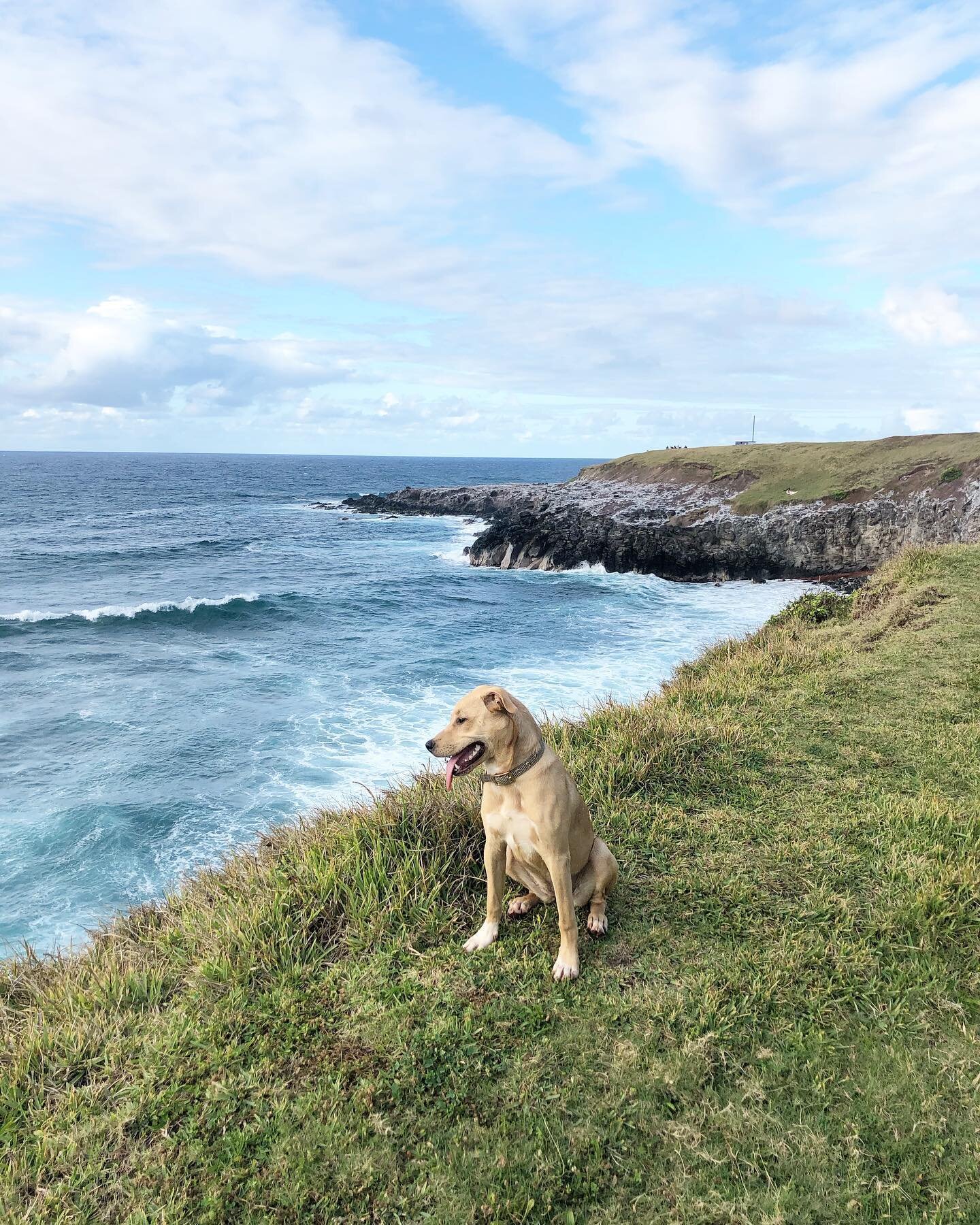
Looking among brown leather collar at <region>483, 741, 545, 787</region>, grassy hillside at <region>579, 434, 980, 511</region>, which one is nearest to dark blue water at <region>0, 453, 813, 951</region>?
brown leather collar at <region>483, 741, 545, 787</region>

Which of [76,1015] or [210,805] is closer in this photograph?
[76,1015]

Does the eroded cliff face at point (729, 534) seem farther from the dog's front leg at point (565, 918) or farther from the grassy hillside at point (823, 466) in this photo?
the dog's front leg at point (565, 918)

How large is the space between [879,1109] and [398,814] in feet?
11.3

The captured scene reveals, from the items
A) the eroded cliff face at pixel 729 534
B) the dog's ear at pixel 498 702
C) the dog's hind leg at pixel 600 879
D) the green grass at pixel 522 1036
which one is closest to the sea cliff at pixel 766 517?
the eroded cliff face at pixel 729 534

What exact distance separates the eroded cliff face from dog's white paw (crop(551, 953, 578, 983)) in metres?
33.6

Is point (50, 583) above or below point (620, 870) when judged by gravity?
below

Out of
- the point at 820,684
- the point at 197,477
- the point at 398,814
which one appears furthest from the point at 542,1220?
the point at 197,477

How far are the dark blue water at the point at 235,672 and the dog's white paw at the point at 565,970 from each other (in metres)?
4.42

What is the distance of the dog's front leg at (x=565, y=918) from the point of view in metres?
3.92

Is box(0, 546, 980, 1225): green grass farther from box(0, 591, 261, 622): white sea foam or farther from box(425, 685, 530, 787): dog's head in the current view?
box(0, 591, 261, 622): white sea foam

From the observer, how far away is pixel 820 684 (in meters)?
9.70

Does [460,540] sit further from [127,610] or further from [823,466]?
[127,610]

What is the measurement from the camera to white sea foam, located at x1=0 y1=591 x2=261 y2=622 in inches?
1086

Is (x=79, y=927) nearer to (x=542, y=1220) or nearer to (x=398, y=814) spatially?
(x=398, y=814)
